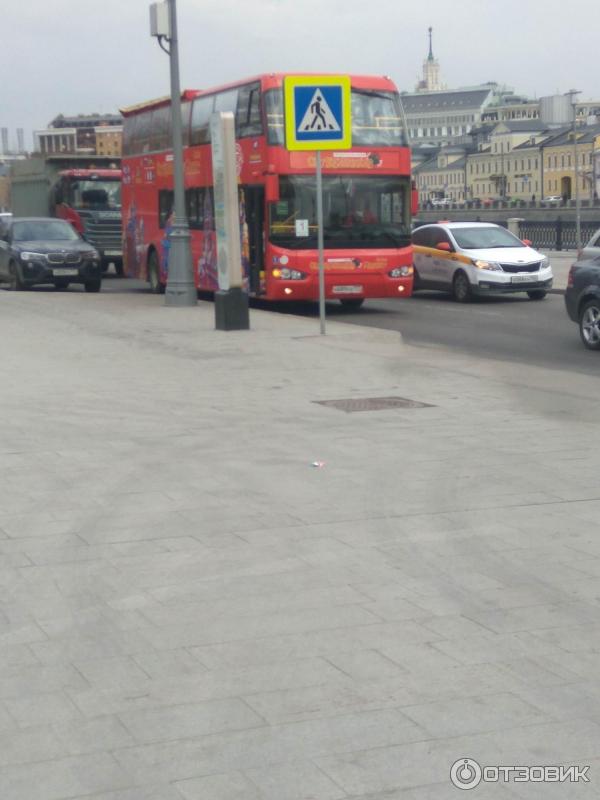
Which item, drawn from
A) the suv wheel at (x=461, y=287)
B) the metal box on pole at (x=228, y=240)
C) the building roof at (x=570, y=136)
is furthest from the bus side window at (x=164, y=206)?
the building roof at (x=570, y=136)

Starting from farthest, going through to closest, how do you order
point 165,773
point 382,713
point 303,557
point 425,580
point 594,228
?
point 594,228 → point 303,557 → point 425,580 → point 382,713 → point 165,773

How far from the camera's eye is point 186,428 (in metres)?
10.6

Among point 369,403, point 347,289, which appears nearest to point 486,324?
point 347,289

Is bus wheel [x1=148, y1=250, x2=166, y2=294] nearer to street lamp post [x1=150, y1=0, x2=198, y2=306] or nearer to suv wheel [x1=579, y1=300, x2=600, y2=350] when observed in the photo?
street lamp post [x1=150, y1=0, x2=198, y2=306]

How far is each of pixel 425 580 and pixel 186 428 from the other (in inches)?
181

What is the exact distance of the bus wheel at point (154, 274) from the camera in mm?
27906

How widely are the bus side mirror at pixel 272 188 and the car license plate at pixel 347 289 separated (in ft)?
5.72

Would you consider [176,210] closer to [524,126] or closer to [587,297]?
[587,297]

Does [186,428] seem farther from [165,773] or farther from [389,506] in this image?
[165,773]

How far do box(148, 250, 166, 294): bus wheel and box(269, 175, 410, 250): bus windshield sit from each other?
6083mm

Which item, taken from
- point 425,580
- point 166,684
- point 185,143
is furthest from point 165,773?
point 185,143

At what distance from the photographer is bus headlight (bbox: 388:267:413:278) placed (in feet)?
74.7

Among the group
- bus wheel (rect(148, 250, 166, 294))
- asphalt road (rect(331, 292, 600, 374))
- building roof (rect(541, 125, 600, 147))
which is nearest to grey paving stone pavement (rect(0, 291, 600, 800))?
asphalt road (rect(331, 292, 600, 374))

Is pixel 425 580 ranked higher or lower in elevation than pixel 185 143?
lower
